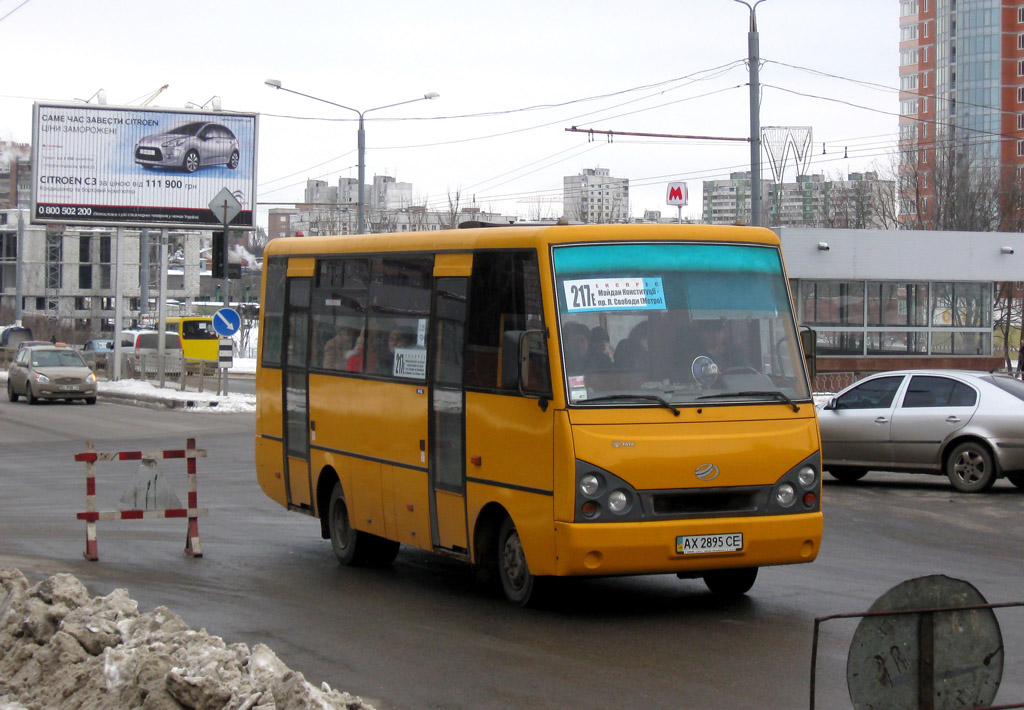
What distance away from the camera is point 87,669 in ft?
21.8

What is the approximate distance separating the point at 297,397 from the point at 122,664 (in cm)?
556

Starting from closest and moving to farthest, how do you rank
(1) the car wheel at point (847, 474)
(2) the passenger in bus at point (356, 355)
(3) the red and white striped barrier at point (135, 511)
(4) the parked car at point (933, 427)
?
(2) the passenger in bus at point (356, 355), (3) the red and white striped barrier at point (135, 511), (4) the parked car at point (933, 427), (1) the car wheel at point (847, 474)

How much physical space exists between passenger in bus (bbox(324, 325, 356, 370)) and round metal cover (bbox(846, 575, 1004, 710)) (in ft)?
24.2

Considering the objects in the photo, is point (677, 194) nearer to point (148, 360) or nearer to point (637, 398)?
point (148, 360)

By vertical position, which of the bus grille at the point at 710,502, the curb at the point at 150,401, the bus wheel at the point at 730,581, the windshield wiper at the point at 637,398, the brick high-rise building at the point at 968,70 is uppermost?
the brick high-rise building at the point at 968,70

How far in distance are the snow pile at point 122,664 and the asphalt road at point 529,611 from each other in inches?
29.4

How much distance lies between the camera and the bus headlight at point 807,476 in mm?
8719

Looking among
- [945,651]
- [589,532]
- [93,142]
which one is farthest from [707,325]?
[93,142]

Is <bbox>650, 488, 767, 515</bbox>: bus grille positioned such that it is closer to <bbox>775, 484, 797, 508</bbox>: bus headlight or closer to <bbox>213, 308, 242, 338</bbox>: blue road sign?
<bbox>775, 484, 797, 508</bbox>: bus headlight

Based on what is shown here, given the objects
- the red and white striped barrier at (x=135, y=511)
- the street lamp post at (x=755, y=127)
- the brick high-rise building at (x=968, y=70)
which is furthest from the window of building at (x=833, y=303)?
the brick high-rise building at (x=968, y=70)

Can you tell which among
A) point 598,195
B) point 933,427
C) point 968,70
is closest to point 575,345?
point 933,427

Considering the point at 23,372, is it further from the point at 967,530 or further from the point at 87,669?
the point at 87,669

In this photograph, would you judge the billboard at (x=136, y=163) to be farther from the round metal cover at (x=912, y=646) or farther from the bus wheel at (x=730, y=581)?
the round metal cover at (x=912, y=646)

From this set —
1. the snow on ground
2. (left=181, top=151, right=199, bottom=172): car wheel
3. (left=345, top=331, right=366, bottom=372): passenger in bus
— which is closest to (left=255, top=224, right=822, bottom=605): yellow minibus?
(left=345, top=331, right=366, bottom=372): passenger in bus
